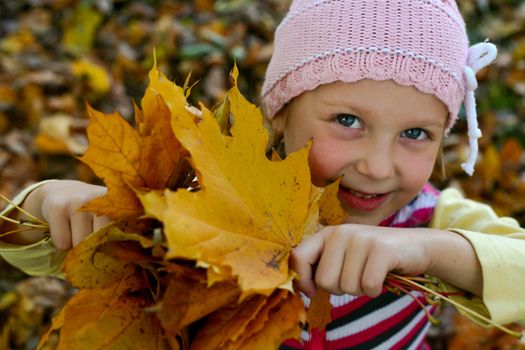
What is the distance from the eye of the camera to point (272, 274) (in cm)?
73

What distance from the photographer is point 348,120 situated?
111 centimetres

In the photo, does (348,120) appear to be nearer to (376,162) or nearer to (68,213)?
(376,162)

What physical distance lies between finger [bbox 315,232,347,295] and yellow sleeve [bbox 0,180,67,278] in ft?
1.85

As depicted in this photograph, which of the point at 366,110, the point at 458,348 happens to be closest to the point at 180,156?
the point at 366,110

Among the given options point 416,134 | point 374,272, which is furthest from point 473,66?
point 374,272

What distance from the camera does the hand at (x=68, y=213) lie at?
0.94 metres

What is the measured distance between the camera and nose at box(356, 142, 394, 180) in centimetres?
105

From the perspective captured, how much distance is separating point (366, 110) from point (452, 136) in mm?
1734

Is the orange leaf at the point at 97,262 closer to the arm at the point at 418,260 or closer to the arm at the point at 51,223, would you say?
the arm at the point at 51,223

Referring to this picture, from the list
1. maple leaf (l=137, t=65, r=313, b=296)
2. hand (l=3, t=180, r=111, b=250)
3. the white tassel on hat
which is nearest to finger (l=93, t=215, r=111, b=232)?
hand (l=3, t=180, r=111, b=250)

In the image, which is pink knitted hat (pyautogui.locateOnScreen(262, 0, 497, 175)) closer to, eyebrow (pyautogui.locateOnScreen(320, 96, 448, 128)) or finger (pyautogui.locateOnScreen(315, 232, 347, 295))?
eyebrow (pyautogui.locateOnScreen(320, 96, 448, 128))

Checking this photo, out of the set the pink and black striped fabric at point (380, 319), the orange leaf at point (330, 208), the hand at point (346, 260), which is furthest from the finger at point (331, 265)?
the pink and black striped fabric at point (380, 319)

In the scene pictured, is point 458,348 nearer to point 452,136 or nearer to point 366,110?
point 452,136

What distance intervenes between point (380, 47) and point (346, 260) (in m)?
0.44
